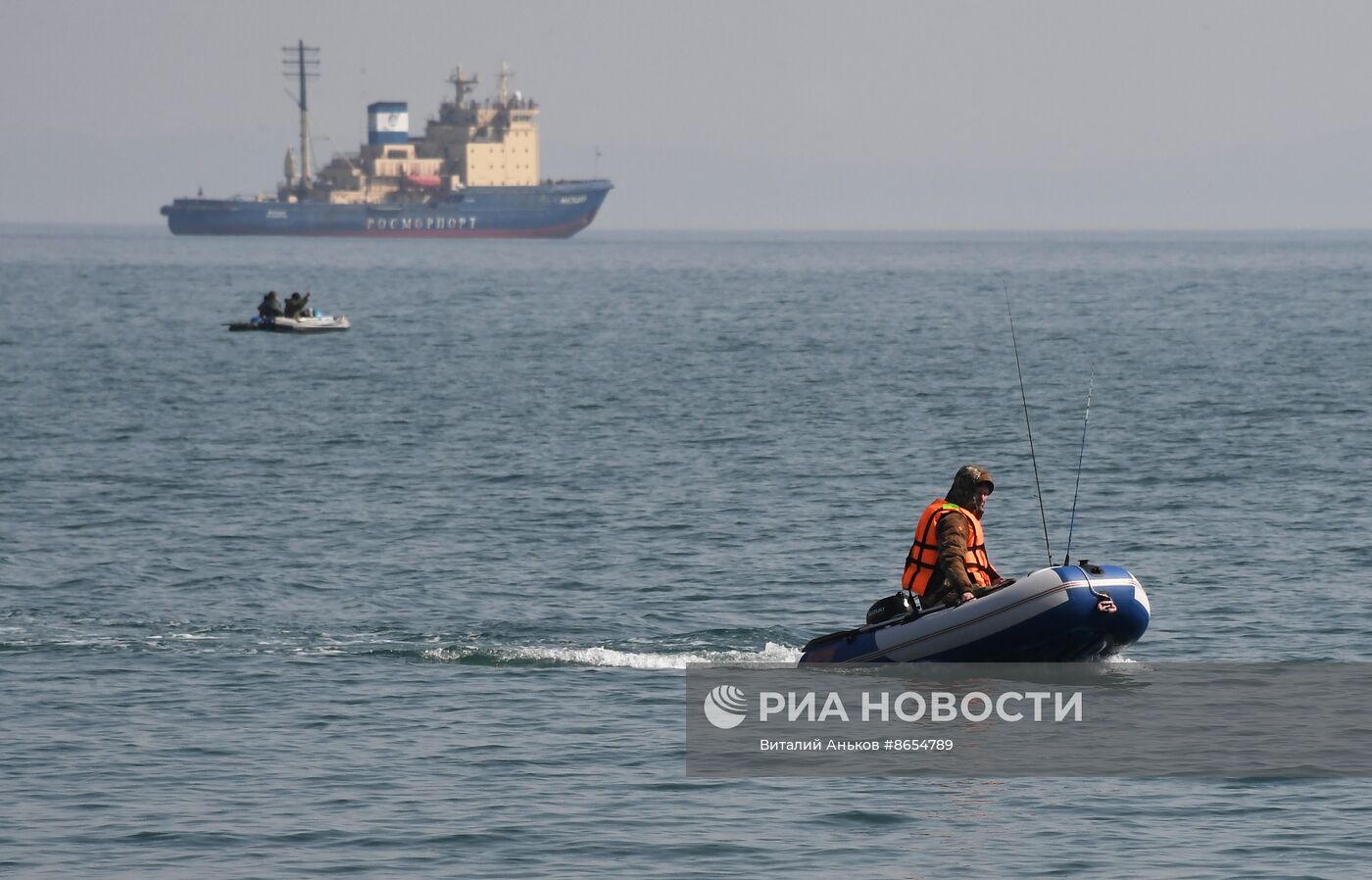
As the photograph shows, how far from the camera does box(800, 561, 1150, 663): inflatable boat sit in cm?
1566

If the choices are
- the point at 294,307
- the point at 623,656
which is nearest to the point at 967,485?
the point at 623,656

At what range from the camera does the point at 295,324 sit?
6284 cm

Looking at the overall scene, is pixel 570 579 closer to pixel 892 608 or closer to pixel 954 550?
pixel 892 608

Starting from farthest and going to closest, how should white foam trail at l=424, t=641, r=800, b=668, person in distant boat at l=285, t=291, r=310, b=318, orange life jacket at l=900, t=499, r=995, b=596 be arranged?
person in distant boat at l=285, t=291, r=310, b=318 → white foam trail at l=424, t=641, r=800, b=668 → orange life jacket at l=900, t=499, r=995, b=596

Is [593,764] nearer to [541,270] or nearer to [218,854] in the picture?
[218,854]

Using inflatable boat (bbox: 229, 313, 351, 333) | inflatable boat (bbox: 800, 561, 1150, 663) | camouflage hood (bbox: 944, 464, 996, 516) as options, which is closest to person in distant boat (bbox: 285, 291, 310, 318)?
inflatable boat (bbox: 229, 313, 351, 333)

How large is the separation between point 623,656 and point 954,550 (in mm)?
3590

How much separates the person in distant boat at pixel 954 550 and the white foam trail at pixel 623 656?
1.95 m

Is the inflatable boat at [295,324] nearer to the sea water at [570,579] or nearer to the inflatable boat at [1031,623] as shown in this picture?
the sea water at [570,579]

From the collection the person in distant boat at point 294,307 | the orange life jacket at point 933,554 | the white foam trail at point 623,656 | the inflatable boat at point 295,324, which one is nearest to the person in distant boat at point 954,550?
the orange life jacket at point 933,554

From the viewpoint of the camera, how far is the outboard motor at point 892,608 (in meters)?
16.3

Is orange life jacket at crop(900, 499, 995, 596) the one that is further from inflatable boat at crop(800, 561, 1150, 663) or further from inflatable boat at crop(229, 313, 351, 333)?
inflatable boat at crop(229, 313, 351, 333)

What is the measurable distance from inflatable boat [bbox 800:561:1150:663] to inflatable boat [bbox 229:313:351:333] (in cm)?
4867

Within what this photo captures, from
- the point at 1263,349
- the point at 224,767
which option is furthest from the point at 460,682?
the point at 1263,349
